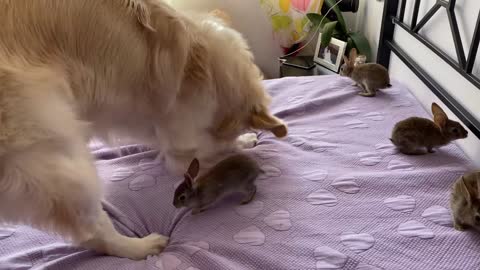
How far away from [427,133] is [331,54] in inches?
43.0

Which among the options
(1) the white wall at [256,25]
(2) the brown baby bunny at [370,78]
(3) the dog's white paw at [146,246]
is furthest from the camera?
(1) the white wall at [256,25]

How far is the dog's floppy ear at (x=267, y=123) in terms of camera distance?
147 centimetres

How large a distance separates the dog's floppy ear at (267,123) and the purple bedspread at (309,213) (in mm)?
71

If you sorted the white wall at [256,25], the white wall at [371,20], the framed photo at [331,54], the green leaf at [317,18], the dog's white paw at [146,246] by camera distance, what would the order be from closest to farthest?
the dog's white paw at [146,246] < the white wall at [371,20] < the framed photo at [331,54] < the green leaf at [317,18] < the white wall at [256,25]

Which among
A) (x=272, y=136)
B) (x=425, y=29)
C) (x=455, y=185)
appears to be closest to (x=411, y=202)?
(x=455, y=185)

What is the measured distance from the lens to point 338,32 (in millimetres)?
2359

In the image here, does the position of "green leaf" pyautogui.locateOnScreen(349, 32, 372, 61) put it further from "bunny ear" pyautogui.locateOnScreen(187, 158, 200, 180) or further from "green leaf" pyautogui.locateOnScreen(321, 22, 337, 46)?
"bunny ear" pyautogui.locateOnScreen(187, 158, 200, 180)

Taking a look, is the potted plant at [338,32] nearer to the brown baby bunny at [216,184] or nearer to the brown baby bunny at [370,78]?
the brown baby bunny at [370,78]

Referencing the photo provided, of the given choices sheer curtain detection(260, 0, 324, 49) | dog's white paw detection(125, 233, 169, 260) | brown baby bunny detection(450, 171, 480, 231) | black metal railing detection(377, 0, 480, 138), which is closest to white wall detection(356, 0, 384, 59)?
black metal railing detection(377, 0, 480, 138)

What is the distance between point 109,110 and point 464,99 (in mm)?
1118

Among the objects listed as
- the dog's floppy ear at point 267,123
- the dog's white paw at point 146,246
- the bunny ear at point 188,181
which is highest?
the dog's floppy ear at point 267,123

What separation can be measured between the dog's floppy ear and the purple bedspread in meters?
0.07

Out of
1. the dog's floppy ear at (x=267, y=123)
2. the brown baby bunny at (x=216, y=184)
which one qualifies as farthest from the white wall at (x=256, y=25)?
the brown baby bunny at (x=216, y=184)

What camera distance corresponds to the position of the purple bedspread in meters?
1.05
